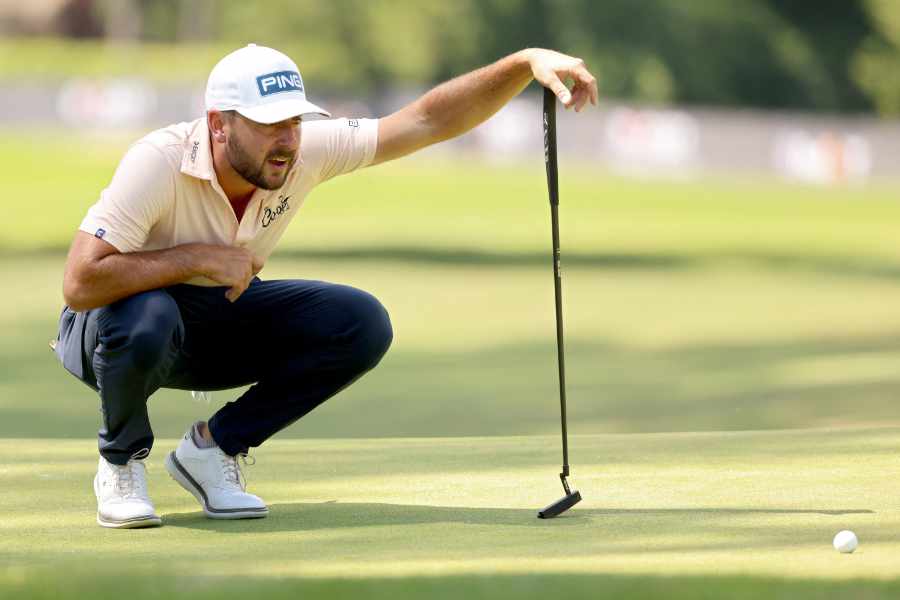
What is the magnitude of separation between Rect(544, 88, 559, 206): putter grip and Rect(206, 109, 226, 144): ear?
40.1 inches

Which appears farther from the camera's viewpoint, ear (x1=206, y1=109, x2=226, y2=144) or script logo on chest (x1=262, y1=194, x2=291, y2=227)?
script logo on chest (x1=262, y1=194, x2=291, y2=227)

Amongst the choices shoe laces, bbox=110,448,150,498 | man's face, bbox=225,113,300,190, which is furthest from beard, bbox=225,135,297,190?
shoe laces, bbox=110,448,150,498

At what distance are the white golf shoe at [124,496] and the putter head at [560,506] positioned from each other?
3.90 ft

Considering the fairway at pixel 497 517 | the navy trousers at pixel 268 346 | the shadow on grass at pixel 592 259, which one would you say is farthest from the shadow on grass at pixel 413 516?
the shadow on grass at pixel 592 259

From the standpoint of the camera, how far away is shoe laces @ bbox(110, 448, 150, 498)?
536 centimetres

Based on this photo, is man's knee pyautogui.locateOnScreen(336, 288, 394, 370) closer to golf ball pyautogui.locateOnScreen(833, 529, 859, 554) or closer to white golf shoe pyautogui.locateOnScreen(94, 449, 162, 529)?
white golf shoe pyautogui.locateOnScreen(94, 449, 162, 529)

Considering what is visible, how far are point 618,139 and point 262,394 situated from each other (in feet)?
127

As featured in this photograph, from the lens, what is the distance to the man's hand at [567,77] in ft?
17.5

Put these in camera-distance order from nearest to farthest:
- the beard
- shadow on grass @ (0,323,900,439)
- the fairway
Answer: the fairway
the beard
shadow on grass @ (0,323,900,439)

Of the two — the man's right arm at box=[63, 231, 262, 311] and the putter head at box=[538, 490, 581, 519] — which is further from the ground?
the man's right arm at box=[63, 231, 262, 311]

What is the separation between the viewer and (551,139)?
561 cm

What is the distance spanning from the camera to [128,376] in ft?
17.3

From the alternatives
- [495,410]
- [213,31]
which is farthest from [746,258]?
[213,31]

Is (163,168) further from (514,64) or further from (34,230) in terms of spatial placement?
(34,230)
